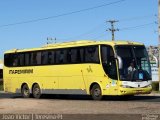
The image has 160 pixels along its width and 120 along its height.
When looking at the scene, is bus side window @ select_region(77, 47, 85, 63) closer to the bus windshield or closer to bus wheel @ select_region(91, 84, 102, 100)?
bus wheel @ select_region(91, 84, 102, 100)

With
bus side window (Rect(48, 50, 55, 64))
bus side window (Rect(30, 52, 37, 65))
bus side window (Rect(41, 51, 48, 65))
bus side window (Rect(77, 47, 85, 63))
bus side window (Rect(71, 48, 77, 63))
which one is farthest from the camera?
bus side window (Rect(30, 52, 37, 65))

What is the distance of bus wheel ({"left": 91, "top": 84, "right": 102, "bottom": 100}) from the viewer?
2906 centimetres

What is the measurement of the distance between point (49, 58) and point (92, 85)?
13.3 feet

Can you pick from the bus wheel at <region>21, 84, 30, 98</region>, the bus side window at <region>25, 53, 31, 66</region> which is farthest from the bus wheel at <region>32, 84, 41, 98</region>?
the bus side window at <region>25, 53, 31, 66</region>

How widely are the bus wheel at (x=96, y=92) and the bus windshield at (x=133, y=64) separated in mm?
1799

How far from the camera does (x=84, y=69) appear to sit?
1176 inches

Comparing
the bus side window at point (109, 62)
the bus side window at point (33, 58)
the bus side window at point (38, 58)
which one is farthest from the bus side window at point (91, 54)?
the bus side window at point (33, 58)

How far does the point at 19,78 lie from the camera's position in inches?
1388

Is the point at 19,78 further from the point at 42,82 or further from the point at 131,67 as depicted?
the point at 131,67

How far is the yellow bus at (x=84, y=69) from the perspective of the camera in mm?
28141

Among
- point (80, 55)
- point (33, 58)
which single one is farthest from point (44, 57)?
point (80, 55)

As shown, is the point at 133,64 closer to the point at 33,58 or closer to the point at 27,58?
the point at 33,58

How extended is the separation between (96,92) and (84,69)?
4.99 ft

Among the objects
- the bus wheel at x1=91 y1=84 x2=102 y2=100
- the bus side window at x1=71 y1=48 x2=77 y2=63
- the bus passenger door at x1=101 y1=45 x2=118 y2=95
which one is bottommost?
the bus wheel at x1=91 y1=84 x2=102 y2=100
